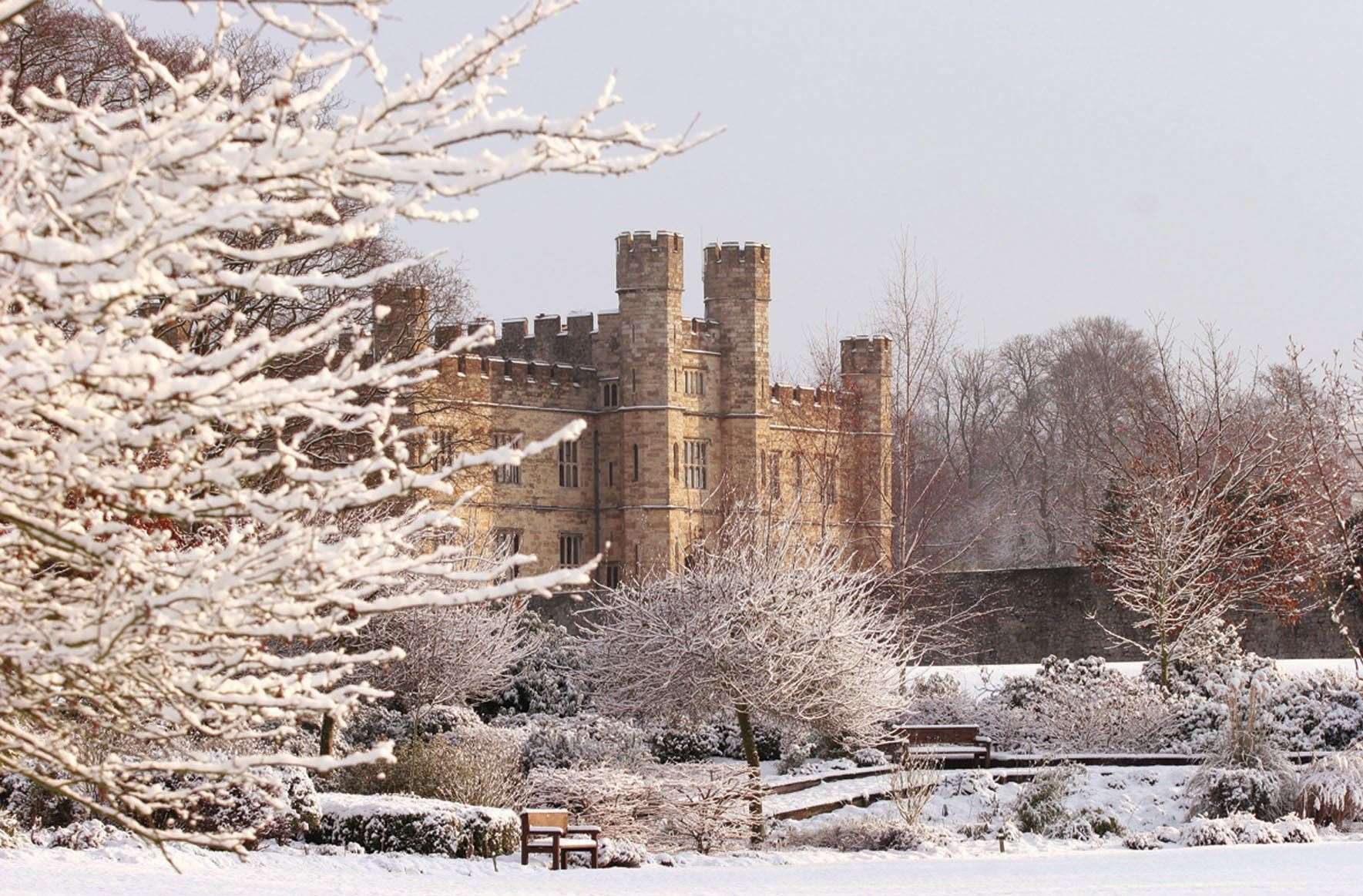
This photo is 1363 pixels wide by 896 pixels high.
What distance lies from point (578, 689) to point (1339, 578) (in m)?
9.11

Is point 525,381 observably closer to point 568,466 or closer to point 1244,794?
point 568,466

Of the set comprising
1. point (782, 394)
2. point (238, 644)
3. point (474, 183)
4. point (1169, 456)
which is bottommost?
point (238, 644)

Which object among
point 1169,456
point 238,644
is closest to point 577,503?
→ point 1169,456

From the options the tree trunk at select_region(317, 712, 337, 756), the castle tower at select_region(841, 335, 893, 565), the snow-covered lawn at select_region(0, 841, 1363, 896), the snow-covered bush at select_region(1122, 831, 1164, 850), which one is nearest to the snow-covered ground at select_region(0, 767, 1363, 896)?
the snow-covered lawn at select_region(0, 841, 1363, 896)

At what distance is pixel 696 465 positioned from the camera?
123ft

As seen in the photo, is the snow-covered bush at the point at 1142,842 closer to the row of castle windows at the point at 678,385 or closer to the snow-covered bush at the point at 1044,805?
the snow-covered bush at the point at 1044,805

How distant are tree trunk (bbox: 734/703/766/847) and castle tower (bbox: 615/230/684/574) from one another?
21824 millimetres

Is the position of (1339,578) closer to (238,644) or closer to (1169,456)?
(1169,456)

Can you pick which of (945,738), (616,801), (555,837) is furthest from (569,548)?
(555,837)

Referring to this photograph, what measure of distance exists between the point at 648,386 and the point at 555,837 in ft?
85.0

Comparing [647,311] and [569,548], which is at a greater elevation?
[647,311]

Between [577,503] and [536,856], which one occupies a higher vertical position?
[577,503]

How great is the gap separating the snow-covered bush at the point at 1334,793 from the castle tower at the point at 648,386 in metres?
22.7

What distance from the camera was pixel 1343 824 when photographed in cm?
1380
